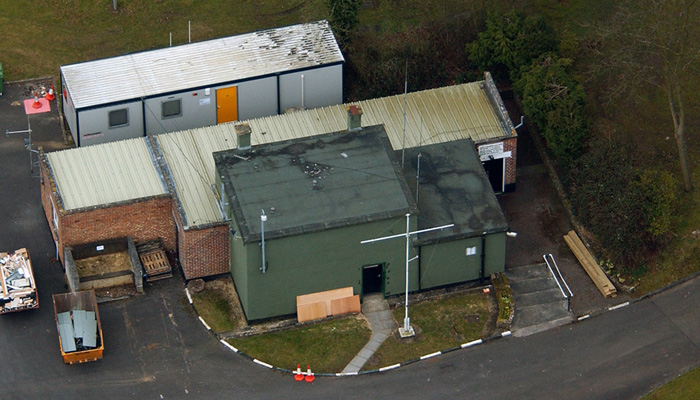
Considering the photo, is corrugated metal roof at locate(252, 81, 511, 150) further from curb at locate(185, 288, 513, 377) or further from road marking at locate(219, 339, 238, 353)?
road marking at locate(219, 339, 238, 353)

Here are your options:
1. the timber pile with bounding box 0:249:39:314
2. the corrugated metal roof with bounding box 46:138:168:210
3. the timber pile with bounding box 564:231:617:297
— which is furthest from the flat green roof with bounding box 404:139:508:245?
the timber pile with bounding box 0:249:39:314

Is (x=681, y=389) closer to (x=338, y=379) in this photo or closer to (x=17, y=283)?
(x=338, y=379)

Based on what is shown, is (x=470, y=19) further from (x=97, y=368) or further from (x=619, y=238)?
(x=97, y=368)

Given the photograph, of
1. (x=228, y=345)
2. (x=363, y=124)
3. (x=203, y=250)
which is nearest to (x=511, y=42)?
(x=363, y=124)

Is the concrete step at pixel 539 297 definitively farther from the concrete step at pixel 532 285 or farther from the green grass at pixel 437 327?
the green grass at pixel 437 327

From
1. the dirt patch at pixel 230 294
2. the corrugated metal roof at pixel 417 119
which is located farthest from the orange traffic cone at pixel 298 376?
the corrugated metal roof at pixel 417 119

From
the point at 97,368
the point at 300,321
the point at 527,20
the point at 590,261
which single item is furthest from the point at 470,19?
the point at 97,368
